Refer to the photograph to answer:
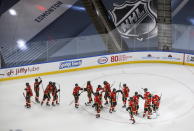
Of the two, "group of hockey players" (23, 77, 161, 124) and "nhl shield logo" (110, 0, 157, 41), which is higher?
"nhl shield logo" (110, 0, 157, 41)

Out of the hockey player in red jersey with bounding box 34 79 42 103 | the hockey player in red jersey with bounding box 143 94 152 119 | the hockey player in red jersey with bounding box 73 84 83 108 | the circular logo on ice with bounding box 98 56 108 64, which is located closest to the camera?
the hockey player in red jersey with bounding box 143 94 152 119

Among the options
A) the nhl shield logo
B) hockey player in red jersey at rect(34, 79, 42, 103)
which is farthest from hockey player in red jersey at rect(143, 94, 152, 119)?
the nhl shield logo

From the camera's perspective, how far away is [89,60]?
57.4ft

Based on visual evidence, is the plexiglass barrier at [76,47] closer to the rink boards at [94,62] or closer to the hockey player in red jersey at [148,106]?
the rink boards at [94,62]

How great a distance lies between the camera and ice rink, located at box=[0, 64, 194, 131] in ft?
42.0

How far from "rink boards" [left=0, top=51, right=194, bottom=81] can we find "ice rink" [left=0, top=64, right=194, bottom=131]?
0.29 metres

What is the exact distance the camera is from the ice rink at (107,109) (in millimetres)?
12805

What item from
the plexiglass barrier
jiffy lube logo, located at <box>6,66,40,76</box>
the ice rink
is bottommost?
the ice rink

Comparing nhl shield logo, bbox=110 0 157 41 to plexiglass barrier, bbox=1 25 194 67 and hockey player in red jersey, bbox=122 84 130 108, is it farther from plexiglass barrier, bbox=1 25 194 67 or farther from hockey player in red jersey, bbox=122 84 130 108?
hockey player in red jersey, bbox=122 84 130 108

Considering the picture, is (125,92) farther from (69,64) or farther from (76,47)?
(76,47)

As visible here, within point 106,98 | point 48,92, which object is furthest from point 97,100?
point 48,92

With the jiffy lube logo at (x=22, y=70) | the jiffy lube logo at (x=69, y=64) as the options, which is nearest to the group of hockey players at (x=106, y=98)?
the jiffy lube logo at (x=22, y=70)

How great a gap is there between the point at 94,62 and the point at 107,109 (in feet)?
13.7

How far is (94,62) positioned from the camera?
57.6 feet
